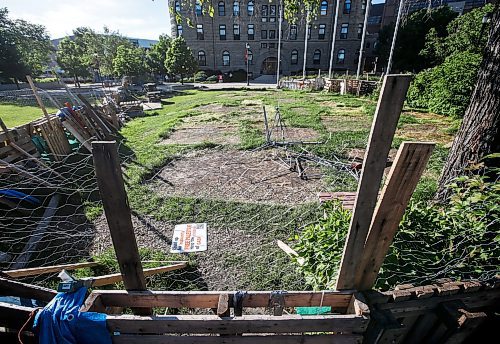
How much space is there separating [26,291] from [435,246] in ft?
12.1

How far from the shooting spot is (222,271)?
3779 millimetres

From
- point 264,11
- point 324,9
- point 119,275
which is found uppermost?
point 324,9

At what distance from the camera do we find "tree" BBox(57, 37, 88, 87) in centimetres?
3741

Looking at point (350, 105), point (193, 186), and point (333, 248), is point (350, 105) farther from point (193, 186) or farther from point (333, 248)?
point (333, 248)

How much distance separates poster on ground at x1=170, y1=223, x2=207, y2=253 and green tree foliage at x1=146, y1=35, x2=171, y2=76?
40.0 m

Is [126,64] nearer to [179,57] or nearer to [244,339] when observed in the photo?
[179,57]

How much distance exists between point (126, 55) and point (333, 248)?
36.5 m

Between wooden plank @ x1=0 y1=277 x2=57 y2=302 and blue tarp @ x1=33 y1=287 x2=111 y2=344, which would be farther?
wooden plank @ x1=0 y1=277 x2=57 y2=302

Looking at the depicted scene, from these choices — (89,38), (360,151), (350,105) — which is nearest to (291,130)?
(360,151)

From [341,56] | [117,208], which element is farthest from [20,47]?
[341,56]

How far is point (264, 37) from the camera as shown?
4503 cm

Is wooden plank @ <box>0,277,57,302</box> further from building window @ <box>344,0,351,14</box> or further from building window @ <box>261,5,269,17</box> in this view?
building window @ <box>344,0,351,14</box>

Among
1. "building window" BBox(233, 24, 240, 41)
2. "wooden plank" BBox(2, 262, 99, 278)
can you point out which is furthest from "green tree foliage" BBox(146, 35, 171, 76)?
"wooden plank" BBox(2, 262, 99, 278)

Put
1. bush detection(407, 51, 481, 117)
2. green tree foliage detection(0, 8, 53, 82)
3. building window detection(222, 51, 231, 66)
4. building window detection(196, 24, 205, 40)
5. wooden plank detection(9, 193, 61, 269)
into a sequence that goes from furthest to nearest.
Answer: building window detection(222, 51, 231, 66), building window detection(196, 24, 205, 40), green tree foliage detection(0, 8, 53, 82), bush detection(407, 51, 481, 117), wooden plank detection(9, 193, 61, 269)
